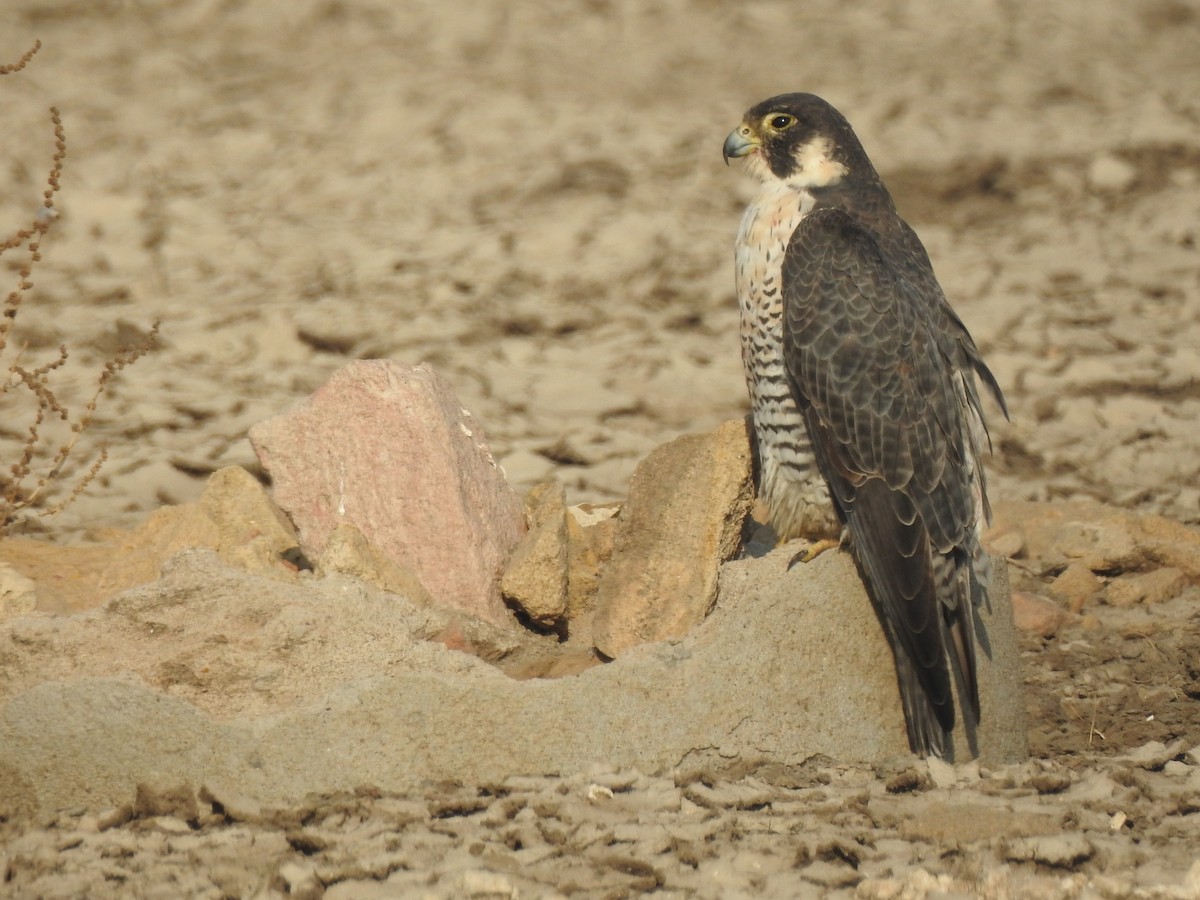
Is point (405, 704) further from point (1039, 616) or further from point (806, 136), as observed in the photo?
point (1039, 616)

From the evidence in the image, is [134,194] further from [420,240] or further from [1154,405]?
[1154,405]

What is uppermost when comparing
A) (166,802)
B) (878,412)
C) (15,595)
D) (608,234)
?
(608,234)

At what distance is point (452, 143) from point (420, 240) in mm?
888

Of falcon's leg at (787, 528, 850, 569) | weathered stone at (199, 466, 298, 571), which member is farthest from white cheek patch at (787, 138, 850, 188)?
weathered stone at (199, 466, 298, 571)

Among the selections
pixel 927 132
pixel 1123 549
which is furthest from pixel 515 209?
pixel 1123 549

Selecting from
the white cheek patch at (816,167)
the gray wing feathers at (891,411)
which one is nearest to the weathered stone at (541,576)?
the gray wing feathers at (891,411)

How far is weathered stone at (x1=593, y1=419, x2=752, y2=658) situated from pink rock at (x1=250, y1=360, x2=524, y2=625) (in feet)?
1.10

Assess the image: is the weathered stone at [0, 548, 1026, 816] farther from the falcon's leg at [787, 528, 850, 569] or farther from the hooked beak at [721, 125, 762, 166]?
the hooked beak at [721, 125, 762, 166]

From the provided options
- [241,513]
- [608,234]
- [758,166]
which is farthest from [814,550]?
[608,234]

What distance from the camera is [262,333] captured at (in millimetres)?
7039

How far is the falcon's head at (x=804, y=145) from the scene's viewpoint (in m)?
4.13

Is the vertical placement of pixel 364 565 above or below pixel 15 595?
above

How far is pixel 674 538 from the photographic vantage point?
3.67 metres

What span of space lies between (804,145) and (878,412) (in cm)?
81
